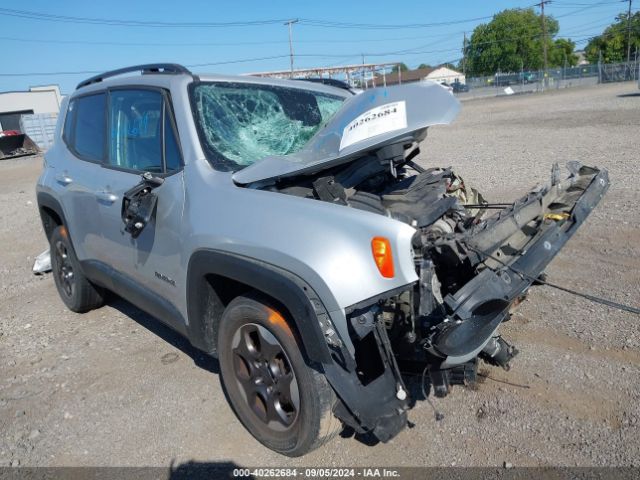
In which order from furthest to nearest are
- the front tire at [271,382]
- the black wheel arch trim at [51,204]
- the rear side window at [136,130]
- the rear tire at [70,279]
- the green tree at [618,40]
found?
the green tree at [618,40]
the rear tire at [70,279]
the black wheel arch trim at [51,204]
the rear side window at [136,130]
the front tire at [271,382]

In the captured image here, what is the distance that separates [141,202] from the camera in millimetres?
3338

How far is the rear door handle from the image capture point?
14.7 feet

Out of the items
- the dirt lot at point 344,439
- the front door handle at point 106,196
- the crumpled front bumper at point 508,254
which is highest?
the front door handle at point 106,196

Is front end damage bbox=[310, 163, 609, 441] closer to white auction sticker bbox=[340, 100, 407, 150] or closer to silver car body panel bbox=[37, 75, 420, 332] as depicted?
silver car body panel bbox=[37, 75, 420, 332]

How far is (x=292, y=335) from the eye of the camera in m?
2.65

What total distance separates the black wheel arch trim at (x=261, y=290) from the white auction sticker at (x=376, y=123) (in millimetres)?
802

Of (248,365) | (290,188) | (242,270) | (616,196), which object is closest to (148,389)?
(248,365)

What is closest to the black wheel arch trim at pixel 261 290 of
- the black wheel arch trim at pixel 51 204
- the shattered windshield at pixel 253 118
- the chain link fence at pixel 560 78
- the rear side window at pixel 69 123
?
the shattered windshield at pixel 253 118

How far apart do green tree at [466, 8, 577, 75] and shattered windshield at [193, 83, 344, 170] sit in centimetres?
10367

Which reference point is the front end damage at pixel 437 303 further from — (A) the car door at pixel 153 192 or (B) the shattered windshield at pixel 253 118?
(A) the car door at pixel 153 192

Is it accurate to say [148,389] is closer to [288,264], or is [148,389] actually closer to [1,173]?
[288,264]

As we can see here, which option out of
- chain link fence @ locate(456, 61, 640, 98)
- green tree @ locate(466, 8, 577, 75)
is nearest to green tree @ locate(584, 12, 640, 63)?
green tree @ locate(466, 8, 577, 75)

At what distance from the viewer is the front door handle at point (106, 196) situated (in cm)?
378

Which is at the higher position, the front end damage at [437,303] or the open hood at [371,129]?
the open hood at [371,129]
